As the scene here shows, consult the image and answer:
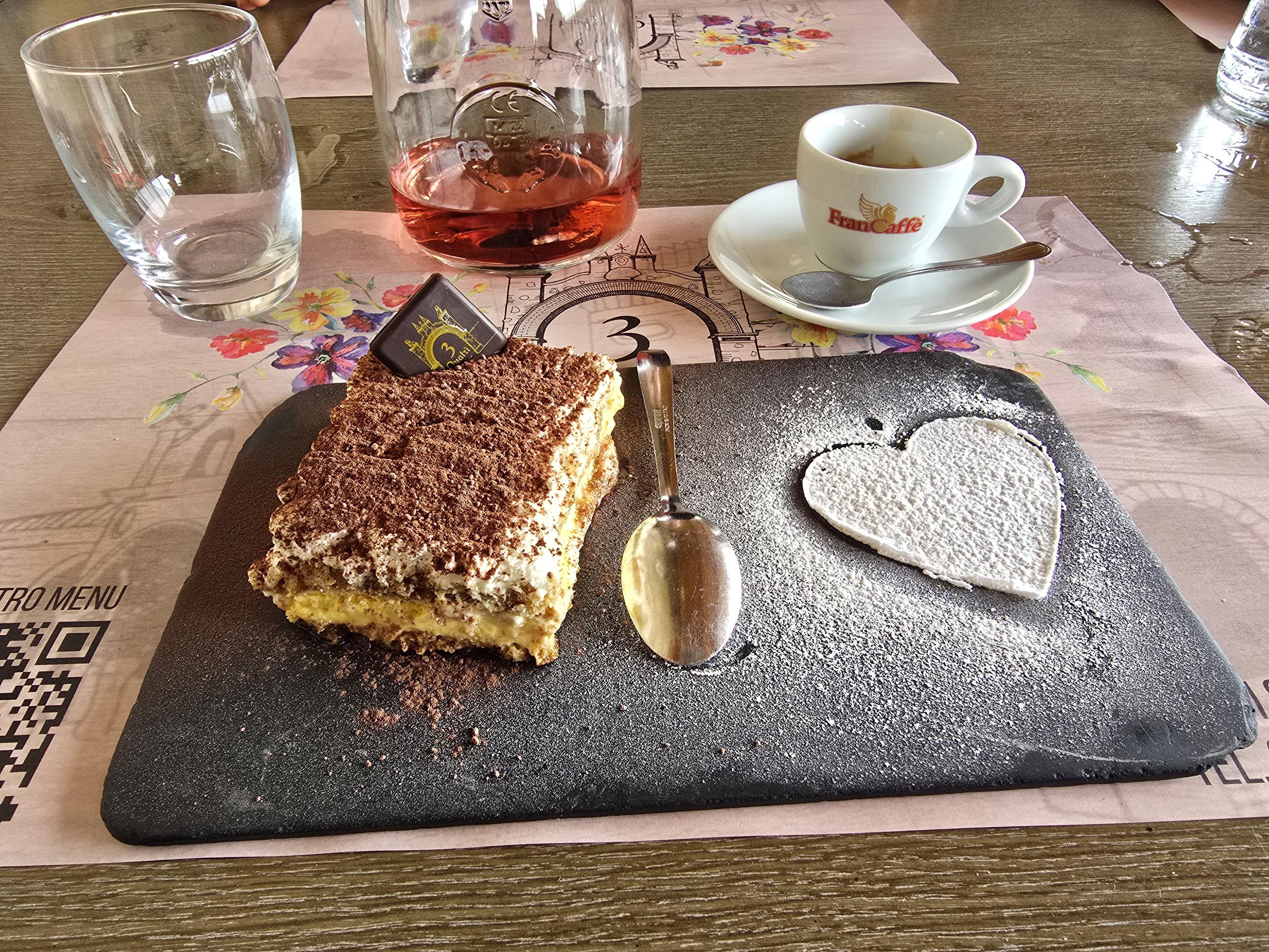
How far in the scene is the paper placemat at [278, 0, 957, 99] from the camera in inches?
64.2

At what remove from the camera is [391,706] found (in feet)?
2.26

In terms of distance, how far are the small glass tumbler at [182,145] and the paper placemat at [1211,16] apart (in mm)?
1886

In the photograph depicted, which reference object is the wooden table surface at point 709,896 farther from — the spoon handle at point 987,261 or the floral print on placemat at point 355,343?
the spoon handle at point 987,261

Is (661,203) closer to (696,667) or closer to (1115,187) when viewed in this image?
(1115,187)

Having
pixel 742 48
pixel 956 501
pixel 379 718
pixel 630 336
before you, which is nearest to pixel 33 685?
pixel 379 718

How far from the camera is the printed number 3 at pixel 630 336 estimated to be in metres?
1.06

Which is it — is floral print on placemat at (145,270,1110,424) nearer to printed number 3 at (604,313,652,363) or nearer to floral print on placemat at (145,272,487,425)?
floral print on placemat at (145,272,487,425)

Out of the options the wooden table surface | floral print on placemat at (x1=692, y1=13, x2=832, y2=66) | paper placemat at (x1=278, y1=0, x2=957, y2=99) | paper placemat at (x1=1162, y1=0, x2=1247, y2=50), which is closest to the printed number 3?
the wooden table surface

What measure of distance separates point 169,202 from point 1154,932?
1.21 metres

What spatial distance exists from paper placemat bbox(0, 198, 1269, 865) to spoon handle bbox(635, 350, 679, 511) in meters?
0.09

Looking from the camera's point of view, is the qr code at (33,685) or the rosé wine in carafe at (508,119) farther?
the rosé wine in carafe at (508,119)

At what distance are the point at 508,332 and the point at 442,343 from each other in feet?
0.73

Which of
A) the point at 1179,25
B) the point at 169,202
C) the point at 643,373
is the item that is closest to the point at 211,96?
the point at 169,202

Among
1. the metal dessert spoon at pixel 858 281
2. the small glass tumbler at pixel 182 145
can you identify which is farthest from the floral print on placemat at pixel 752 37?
the small glass tumbler at pixel 182 145
